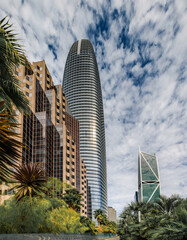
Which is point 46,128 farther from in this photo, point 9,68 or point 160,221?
point 9,68

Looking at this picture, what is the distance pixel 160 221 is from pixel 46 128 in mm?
87345

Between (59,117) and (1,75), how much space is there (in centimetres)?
12438

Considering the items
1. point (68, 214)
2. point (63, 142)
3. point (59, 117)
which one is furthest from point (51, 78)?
point (68, 214)

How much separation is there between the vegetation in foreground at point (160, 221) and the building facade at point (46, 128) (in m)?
48.2

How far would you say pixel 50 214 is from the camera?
1305 inches

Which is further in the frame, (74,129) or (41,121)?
(74,129)

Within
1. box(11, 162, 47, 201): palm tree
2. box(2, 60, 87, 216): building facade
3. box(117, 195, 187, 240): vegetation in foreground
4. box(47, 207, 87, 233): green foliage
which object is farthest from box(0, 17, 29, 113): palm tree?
box(2, 60, 87, 216): building facade

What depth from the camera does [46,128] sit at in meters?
104

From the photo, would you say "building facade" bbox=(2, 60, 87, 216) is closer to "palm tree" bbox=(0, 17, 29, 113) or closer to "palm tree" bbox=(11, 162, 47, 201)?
"palm tree" bbox=(11, 162, 47, 201)

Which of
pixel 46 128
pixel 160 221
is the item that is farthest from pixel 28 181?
pixel 46 128

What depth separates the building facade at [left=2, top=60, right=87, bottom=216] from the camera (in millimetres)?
97625

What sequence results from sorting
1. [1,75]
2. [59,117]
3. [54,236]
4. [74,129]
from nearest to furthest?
[1,75] → [54,236] → [59,117] → [74,129]

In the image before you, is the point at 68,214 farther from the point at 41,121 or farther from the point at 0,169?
the point at 41,121

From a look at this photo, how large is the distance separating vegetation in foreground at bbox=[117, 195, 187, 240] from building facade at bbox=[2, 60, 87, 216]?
4824 centimetres
